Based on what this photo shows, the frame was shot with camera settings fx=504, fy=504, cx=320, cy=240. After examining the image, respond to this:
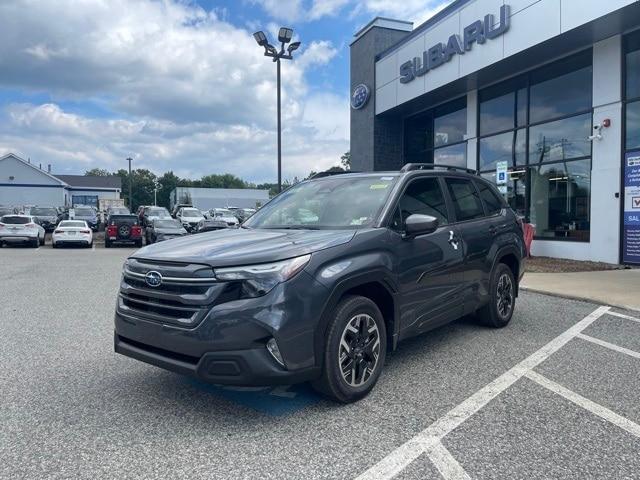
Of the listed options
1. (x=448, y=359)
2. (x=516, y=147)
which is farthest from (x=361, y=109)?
(x=448, y=359)

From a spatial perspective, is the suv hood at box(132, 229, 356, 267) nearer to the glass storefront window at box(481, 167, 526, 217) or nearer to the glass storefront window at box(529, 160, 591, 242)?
the glass storefront window at box(529, 160, 591, 242)

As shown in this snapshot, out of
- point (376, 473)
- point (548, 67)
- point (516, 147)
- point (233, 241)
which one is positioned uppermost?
point (548, 67)

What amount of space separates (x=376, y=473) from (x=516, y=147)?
564 inches

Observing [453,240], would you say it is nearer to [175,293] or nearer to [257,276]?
[257,276]

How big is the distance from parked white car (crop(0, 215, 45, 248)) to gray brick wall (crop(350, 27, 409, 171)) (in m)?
14.2

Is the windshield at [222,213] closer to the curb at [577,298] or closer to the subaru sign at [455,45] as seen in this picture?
the subaru sign at [455,45]

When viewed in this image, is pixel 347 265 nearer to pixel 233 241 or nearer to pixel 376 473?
pixel 233 241

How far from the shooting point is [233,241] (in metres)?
3.87

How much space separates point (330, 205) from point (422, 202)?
2.98 feet

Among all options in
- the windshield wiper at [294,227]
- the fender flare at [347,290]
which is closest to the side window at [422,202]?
the fender flare at [347,290]

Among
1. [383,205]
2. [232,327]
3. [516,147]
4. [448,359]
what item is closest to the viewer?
[232,327]

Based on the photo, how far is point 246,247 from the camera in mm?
3605

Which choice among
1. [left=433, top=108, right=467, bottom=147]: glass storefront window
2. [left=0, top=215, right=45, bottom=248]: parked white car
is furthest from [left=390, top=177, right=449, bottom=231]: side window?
[left=0, top=215, right=45, bottom=248]: parked white car

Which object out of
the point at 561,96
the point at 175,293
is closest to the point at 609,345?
the point at 175,293
